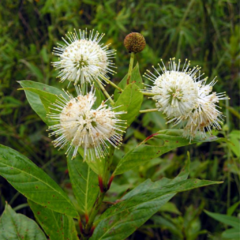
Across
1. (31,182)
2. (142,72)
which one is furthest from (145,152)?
(142,72)

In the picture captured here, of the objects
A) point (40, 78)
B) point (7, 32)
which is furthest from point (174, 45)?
point (7, 32)

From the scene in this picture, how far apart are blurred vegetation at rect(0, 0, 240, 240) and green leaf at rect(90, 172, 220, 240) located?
1.06m

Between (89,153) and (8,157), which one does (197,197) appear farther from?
(8,157)

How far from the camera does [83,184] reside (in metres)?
1.55

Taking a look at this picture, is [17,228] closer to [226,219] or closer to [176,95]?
[176,95]

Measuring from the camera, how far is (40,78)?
10.6 ft

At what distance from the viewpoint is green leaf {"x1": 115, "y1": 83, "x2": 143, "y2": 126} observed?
1.29 metres

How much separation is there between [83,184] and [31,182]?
0.32 m

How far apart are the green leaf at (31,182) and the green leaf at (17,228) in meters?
0.23

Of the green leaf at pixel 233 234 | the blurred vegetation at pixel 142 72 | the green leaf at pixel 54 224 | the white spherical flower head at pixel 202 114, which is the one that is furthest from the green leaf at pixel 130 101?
the green leaf at pixel 233 234

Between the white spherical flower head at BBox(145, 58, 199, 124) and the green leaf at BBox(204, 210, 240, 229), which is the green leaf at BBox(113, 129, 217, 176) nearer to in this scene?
the white spherical flower head at BBox(145, 58, 199, 124)

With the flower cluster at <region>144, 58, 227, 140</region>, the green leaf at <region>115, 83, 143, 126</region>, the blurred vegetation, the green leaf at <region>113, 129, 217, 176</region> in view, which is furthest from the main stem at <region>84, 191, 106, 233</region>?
the blurred vegetation

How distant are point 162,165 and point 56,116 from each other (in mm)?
1627

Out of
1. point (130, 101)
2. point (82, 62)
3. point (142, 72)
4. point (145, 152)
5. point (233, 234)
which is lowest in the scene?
point (233, 234)
